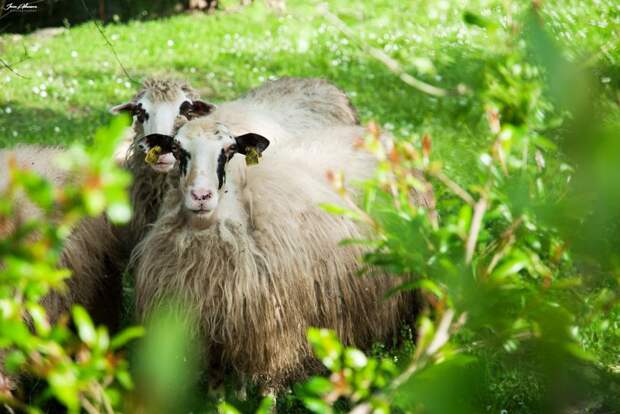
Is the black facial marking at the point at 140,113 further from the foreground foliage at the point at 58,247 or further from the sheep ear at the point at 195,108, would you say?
the foreground foliage at the point at 58,247

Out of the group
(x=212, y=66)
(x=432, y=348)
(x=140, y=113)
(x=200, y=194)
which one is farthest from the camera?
(x=212, y=66)

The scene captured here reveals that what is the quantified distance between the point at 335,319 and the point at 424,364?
2.45 m

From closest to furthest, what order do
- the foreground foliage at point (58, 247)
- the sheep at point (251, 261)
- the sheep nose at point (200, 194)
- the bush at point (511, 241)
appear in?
the foreground foliage at point (58, 247) → the bush at point (511, 241) → the sheep nose at point (200, 194) → the sheep at point (251, 261)

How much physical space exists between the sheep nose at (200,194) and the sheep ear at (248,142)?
413 mm

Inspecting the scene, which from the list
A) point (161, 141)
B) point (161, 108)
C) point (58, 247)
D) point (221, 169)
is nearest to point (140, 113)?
point (161, 108)

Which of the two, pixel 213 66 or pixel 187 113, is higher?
pixel 187 113

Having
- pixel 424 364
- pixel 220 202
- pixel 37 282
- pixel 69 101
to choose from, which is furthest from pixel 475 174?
pixel 69 101

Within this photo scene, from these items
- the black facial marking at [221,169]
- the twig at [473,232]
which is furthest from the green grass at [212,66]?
the twig at [473,232]

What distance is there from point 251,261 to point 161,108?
1651 millimetres

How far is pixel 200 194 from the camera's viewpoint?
3.83 m

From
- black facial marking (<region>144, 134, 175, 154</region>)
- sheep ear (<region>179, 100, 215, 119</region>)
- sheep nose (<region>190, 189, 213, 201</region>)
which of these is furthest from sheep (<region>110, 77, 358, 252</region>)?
sheep nose (<region>190, 189, 213, 201</region>)

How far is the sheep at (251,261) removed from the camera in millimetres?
3951

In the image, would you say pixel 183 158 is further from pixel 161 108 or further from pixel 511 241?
pixel 511 241

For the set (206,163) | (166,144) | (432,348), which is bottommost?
(166,144)
